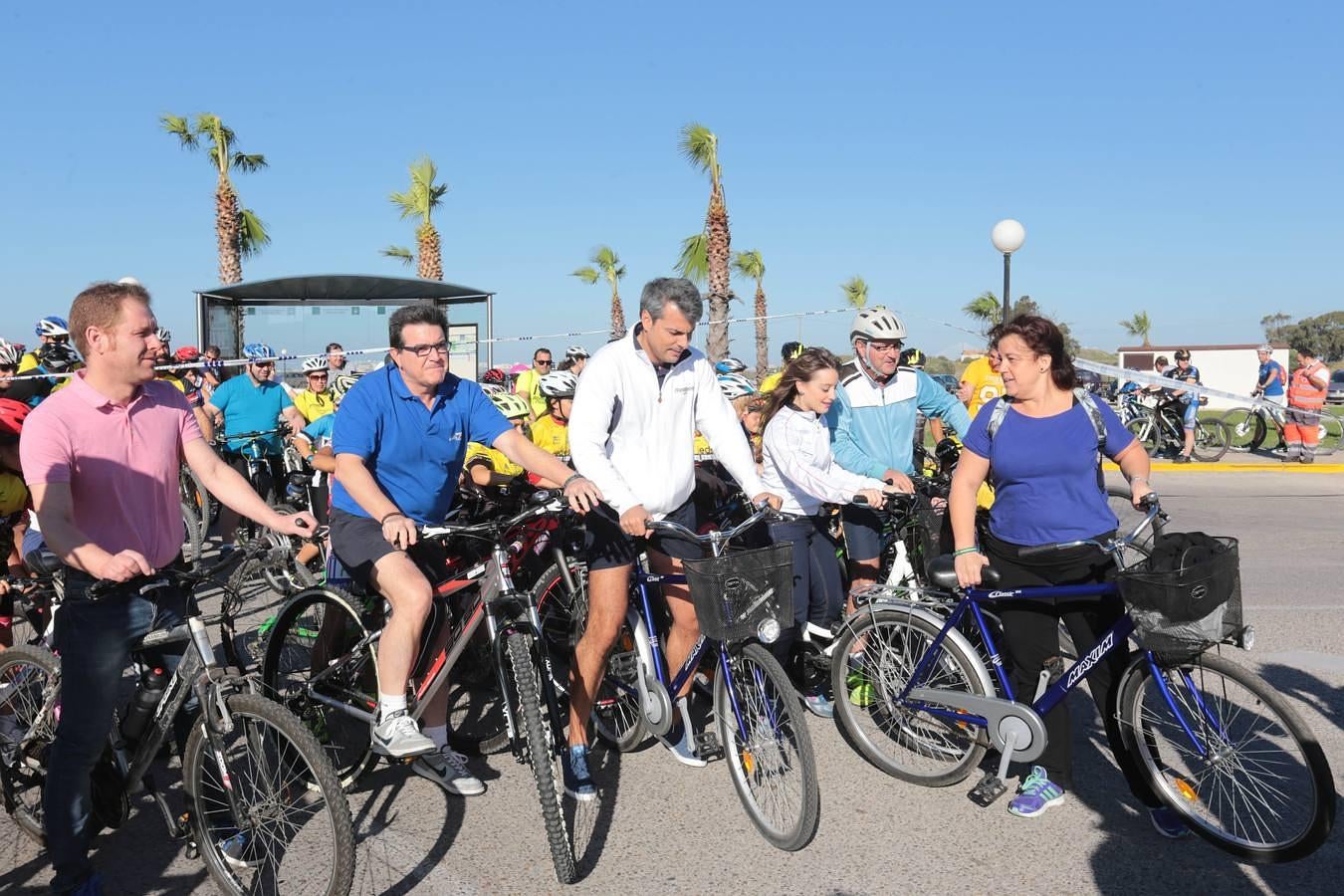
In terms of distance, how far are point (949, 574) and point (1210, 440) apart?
50.0 feet

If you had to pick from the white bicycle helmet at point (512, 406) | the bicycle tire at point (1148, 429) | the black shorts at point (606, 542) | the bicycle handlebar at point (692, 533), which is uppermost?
the white bicycle helmet at point (512, 406)

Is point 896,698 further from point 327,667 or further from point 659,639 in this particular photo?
point 327,667

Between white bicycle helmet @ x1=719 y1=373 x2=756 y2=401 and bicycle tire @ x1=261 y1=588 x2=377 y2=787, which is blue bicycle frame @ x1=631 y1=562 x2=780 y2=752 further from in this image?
white bicycle helmet @ x1=719 y1=373 x2=756 y2=401

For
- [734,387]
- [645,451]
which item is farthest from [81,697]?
[734,387]

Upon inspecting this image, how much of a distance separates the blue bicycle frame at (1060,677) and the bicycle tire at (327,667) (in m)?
2.29

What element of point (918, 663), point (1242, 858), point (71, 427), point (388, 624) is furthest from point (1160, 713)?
point (71, 427)

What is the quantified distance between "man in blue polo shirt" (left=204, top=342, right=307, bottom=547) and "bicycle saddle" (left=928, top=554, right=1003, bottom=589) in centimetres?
768

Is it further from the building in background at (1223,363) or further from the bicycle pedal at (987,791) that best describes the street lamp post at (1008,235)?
the building in background at (1223,363)

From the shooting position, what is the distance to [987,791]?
397 centimetres

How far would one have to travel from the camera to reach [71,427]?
3170 mm

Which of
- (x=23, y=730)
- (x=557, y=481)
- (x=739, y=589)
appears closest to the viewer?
(x=739, y=589)

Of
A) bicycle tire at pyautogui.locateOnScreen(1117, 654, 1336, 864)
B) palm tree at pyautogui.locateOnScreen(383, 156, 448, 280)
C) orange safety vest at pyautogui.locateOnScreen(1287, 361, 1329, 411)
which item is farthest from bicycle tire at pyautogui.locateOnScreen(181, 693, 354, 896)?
palm tree at pyautogui.locateOnScreen(383, 156, 448, 280)

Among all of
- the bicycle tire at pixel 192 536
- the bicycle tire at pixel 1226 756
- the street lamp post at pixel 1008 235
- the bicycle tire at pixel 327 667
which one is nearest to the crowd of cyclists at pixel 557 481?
the bicycle tire at pixel 1226 756

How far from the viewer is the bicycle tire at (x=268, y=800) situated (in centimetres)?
301
